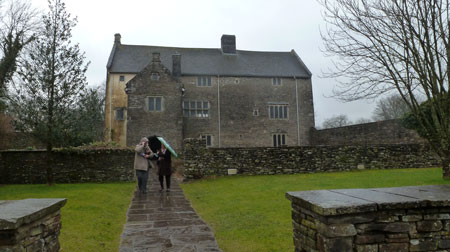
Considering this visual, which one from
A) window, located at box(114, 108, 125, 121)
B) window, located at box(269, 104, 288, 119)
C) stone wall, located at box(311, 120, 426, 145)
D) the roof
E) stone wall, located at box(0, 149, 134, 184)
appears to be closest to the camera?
stone wall, located at box(0, 149, 134, 184)

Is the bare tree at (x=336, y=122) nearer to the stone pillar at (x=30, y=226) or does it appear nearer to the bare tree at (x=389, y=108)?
the bare tree at (x=389, y=108)

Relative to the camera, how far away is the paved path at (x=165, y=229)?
16.7ft

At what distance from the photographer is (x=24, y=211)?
338 centimetres

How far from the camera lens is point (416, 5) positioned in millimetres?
8617

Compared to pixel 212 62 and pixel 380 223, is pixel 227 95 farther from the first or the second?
pixel 380 223

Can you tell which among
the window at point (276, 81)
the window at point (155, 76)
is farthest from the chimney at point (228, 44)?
the window at point (155, 76)

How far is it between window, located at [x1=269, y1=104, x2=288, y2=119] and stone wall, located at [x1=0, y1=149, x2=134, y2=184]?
20.3 metres

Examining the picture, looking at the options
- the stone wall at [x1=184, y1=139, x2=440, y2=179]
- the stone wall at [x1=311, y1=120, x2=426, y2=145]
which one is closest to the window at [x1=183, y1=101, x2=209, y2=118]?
the stone wall at [x1=311, y1=120, x2=426, y2=145]

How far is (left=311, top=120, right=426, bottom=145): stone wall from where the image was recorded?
20297mm

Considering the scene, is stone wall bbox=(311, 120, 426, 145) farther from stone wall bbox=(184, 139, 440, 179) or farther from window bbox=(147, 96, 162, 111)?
window bbox=(147, 96, 162, 111)

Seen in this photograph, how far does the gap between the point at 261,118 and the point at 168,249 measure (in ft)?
90.9

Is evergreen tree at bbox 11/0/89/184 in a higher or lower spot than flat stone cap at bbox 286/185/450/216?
higher

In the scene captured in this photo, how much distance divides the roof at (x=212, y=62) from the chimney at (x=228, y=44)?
52 cm

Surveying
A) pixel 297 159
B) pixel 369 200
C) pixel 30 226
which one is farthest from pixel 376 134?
pixel 30 226
